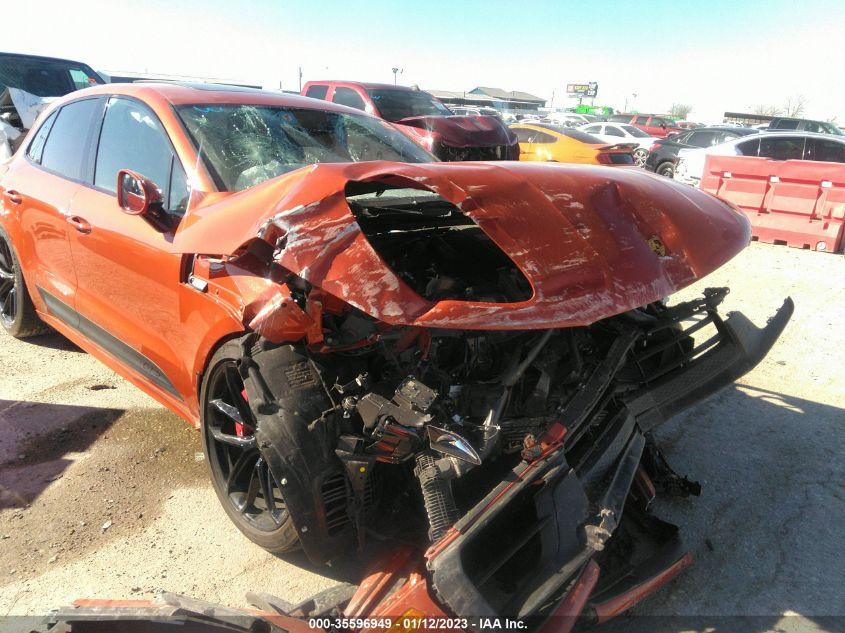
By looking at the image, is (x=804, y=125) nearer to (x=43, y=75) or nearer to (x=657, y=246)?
(x=43, y=75)

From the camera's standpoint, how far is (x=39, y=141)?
3.97m

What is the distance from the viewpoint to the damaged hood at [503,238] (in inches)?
68.6

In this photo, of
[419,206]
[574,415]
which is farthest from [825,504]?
[419,206]

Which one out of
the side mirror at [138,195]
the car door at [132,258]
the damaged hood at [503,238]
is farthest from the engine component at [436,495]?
the side mirror at [138,195]

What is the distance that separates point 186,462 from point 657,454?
8.14 ft

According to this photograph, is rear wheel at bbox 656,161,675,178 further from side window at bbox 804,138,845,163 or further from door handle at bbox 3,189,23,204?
door handle at bbox 3,189,23,204

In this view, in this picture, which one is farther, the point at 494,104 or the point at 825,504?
the point at 494,104

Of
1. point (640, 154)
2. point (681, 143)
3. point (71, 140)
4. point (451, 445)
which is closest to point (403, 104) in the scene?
point (71, 140)

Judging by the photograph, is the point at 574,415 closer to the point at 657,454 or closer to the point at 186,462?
the point at 657,454

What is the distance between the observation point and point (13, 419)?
3535 mm

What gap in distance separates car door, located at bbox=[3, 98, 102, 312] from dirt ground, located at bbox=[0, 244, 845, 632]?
68cm

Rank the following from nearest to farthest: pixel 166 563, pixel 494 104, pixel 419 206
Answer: pixel 166 563, pixel 419 206, pixel 494 104

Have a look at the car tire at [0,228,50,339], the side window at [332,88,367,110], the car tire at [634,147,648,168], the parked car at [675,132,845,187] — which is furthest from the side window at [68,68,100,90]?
the car tire at [634,147,648,168]

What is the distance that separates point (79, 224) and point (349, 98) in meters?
7.46
